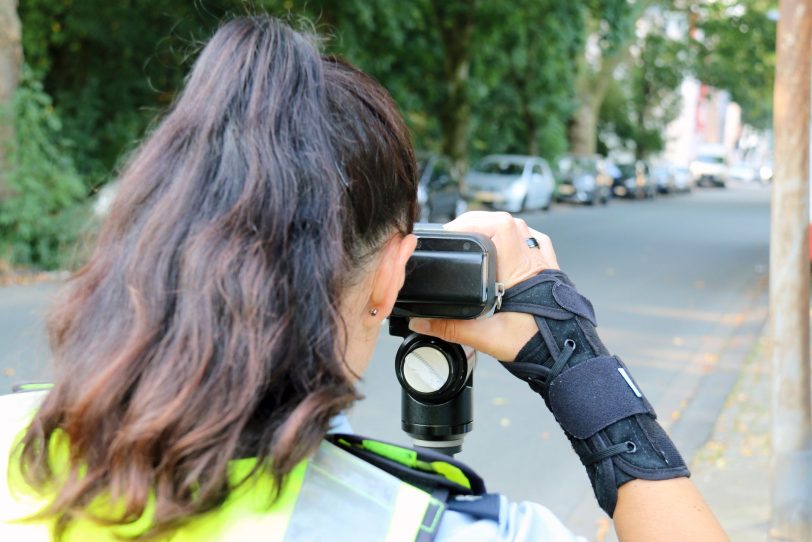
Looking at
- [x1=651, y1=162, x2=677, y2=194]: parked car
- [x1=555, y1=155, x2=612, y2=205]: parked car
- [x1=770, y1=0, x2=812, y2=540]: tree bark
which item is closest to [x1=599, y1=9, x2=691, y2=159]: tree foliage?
[x1=651, y1=162, x2=677, y2=194]: parked car

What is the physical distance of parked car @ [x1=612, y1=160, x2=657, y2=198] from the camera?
32.9 meters

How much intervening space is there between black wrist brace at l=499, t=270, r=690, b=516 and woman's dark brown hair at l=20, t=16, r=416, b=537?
327 millimetres

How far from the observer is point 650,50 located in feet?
120

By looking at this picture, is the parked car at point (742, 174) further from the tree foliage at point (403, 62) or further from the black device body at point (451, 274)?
the black device body at point (451, 274)

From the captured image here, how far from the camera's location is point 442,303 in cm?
133

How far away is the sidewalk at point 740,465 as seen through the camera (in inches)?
172

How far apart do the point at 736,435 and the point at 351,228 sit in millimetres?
5122

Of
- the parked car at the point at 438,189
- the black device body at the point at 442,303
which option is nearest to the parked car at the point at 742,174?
the parked car at the point at 438,189

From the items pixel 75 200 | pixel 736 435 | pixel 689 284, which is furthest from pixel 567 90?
pixel 736 435

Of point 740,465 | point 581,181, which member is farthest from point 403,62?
point 740,465

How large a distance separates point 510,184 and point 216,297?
22.3m

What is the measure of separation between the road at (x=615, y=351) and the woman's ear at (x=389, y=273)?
0.10m

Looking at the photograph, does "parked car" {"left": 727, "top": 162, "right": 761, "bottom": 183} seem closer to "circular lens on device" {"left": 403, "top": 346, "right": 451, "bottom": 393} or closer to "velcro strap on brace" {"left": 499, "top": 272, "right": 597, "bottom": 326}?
"circular lens on device" {"left": 403, "top": 346, "right": 451, "bottom": 393}

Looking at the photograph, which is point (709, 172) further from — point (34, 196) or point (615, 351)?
point (615, 351)
